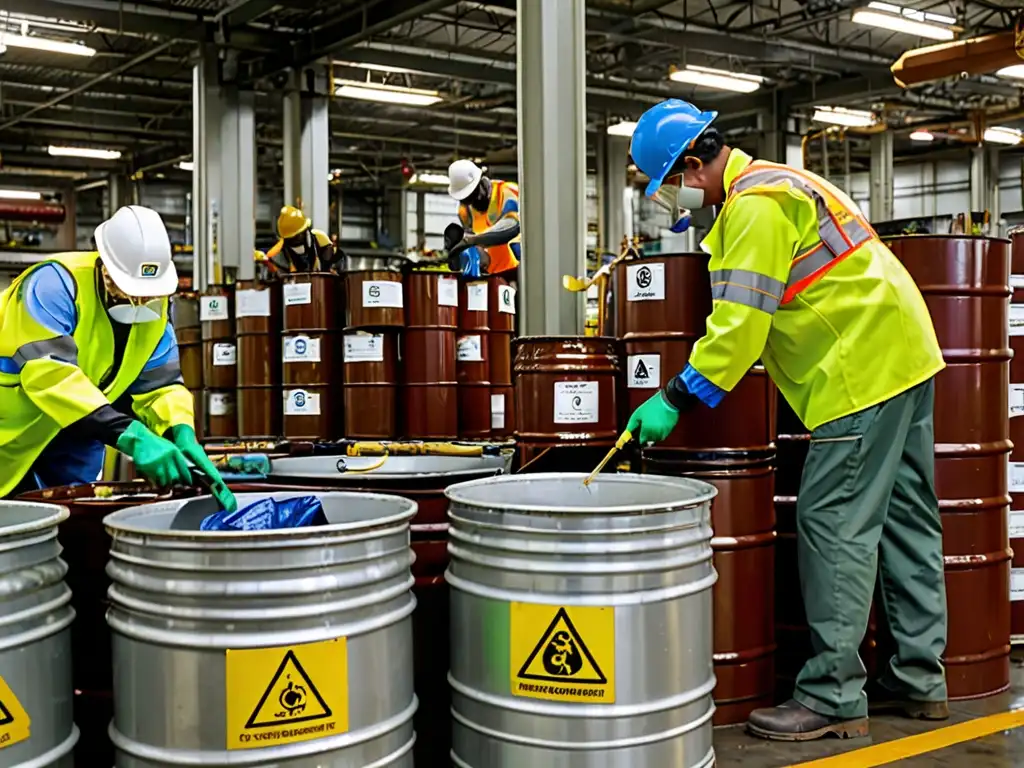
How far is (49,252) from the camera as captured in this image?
1923 centimetres

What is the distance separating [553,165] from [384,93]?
8.70m

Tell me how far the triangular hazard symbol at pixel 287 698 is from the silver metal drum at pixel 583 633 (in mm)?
448

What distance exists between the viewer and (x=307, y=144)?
10828 millimetres

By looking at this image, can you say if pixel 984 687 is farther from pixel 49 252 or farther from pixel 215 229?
pixel 49 252

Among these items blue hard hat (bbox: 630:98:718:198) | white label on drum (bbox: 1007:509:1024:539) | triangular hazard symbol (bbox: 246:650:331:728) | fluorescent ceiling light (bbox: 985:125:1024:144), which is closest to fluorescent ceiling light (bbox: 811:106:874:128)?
fluorescent ceiling light (bbox: 985:125:1024:144)

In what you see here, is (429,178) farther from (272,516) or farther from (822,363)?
(272,516)

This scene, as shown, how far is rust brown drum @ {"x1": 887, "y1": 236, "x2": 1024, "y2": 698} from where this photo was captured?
3412 mm

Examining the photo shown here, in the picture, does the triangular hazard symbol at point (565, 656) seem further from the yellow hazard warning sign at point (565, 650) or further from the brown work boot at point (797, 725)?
the brown work boot at point (797, 725)

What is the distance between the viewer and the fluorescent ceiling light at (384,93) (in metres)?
12.1

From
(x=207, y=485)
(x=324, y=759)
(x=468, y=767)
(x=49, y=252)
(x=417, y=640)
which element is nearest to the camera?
(x=324, y=759)

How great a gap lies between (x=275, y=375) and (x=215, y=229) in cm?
476

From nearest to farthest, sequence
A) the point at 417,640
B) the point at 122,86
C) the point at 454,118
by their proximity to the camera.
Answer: the point at 417,640, the point at 122,86, the point at 454,118

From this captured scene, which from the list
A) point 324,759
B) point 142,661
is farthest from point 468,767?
point 142,661

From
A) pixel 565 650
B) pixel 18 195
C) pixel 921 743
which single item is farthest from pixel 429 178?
pixel 565 650
